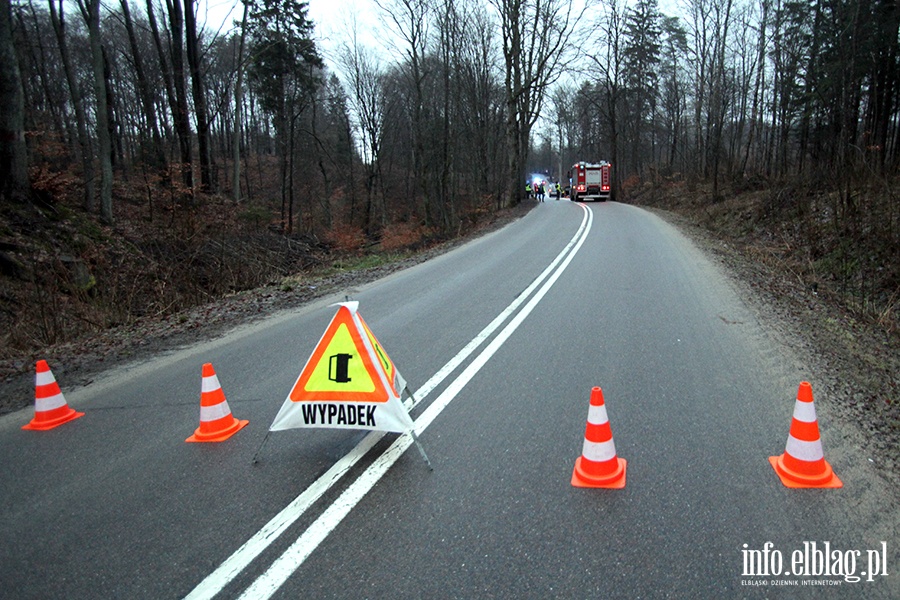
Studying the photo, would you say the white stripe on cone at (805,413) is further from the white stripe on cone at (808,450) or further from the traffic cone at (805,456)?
the white stripe on cone at (808,450)

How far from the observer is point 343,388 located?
390 cm

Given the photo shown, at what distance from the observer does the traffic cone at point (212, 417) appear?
4227 millimetres

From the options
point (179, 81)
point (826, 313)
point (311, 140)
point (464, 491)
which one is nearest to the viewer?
point (464, 491)

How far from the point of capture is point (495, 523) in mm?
3020

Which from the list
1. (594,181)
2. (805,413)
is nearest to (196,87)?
(805,413)

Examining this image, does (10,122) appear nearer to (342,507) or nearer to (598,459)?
(342,507)

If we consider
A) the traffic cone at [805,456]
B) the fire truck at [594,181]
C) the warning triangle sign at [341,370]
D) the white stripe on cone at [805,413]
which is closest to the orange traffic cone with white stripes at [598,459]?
the traffic cone at [805,456]

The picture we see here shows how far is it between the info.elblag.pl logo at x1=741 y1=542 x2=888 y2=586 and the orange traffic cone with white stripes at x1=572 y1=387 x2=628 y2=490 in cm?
81

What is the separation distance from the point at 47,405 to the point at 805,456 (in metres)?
6.16

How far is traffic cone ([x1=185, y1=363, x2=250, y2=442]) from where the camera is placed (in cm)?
423

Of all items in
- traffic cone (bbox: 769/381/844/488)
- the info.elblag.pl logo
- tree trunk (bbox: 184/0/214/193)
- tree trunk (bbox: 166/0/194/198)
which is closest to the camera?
the info.elblag.pl logo

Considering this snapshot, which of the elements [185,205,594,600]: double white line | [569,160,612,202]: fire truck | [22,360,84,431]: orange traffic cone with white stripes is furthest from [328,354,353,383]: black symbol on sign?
[569,160,612,202]: fire truck

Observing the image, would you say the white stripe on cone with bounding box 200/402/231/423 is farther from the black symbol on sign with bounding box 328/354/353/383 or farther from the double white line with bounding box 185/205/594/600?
the double white line with bounding box 185/205/594/600

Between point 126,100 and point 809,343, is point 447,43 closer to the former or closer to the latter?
point 126,100
